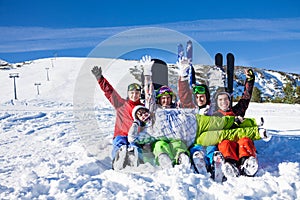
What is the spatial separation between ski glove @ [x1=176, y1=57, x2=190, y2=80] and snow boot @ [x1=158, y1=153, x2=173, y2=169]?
1335 mm

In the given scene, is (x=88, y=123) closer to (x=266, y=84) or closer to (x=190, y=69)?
(x=190, y=69)

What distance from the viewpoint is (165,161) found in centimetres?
347

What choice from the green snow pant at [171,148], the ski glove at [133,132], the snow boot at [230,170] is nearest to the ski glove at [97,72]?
the ski glove at [133,132]

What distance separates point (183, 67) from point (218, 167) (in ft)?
5.26

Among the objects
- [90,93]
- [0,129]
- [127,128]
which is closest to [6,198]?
[127,128]

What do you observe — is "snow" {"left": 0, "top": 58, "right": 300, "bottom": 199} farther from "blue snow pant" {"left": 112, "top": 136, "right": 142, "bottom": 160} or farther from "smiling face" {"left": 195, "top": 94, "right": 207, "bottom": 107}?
"smiling face" {"left": 195, "top": 94, "right": 207, "bottom": 107}

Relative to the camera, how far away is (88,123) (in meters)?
6.59

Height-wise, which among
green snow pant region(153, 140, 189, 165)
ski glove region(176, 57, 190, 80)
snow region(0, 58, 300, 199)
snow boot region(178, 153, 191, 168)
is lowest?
snow region(0, 58, 300, 199)

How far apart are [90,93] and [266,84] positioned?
40826 millimetres

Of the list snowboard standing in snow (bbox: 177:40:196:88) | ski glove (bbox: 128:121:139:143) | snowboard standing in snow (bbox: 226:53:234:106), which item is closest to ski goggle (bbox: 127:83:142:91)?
ski glove (bbox: 128:121:139:143)

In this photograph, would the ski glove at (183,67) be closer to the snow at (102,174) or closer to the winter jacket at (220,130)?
the snow at (102,174)

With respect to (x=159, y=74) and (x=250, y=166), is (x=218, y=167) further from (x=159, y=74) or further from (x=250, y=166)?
(x=159, y=74)

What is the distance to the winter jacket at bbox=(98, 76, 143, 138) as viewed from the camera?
13.1ft

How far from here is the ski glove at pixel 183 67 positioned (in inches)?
175
